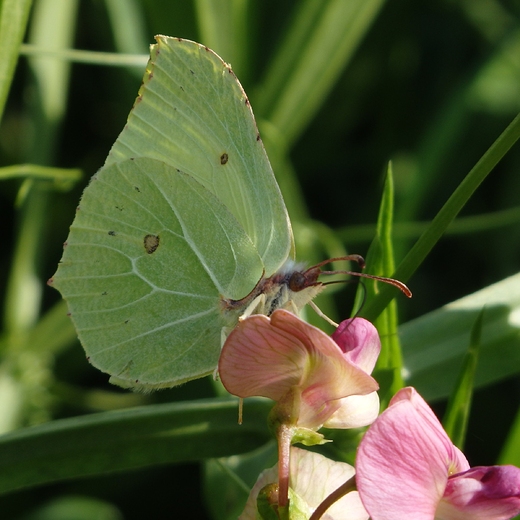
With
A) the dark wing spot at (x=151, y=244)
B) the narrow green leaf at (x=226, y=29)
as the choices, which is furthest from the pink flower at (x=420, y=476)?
the narrow green leaf at (x=226, y=29)

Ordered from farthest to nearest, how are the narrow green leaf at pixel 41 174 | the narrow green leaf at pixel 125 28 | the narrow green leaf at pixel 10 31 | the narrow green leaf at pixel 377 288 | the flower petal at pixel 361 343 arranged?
the narrow green leaf at pixel 125 28, the narrow green leaf at pixel 41 174, the narrow green leaf at pixel 10 31, the narrow green leaf at pixel 377 288, the flower petal at pixel 361 343

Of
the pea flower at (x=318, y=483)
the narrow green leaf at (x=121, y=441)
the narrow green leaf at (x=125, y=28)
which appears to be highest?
the narrow green leaf at (x=125, y=28)

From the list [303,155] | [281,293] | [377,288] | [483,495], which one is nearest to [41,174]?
[281,293]

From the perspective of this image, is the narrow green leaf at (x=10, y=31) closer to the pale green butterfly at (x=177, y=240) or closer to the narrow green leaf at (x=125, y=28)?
the pale green butterfly at (x=177, y=240)

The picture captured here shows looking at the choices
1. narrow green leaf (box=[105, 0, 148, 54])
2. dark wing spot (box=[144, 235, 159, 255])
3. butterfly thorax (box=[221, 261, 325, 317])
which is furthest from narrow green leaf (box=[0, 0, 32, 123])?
narrow green leaf (box=[105, 0, 148, 54])

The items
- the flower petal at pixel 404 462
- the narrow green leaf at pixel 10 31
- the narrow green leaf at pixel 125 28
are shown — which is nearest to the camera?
the flower petal at pixel 404 462

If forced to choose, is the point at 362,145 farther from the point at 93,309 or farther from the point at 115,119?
the point at 93,309

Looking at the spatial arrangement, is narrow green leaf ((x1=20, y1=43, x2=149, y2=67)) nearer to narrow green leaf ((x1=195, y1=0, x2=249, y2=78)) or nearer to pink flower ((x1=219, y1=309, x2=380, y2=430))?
narrow green leaf ((x1=195, y1=0, x2=249, y2=78))
